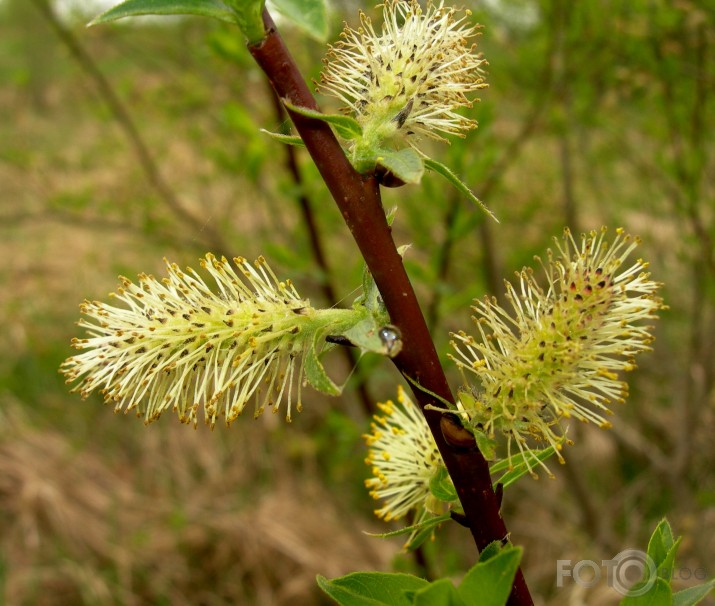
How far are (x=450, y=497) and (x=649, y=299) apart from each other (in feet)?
1.12

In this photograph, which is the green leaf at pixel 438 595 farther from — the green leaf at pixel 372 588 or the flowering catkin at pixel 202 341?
the flowering catkin at pixel 202 341

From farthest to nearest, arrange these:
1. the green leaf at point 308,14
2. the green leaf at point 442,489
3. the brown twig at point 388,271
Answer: the green leaf at point 442,489 → the brown twig at point 388,271 → the green leaf at point 308,14

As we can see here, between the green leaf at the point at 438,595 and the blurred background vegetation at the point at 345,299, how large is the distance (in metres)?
1.22

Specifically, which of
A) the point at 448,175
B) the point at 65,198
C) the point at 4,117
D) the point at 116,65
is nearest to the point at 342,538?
the point at 65,198

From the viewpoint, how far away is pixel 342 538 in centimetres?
374

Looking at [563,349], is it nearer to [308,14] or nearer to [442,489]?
[442,489]

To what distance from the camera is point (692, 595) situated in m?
0.84

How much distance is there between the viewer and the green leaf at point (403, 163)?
2.54 ft

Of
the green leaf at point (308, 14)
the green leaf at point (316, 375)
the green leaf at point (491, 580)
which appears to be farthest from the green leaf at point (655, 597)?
the green leaf at point (308, 14)

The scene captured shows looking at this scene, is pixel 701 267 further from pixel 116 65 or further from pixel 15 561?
pixel 116 65

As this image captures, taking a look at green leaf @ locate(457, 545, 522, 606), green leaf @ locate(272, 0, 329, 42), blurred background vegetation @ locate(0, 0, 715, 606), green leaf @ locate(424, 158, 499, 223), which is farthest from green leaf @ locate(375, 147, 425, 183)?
blurred background vegetation @ locate(0, 0, 715, 606)

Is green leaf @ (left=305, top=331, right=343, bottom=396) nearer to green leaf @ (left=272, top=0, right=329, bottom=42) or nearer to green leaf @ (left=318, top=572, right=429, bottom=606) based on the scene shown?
green leaf @ (left=318, top=572, right=429, bottom=606)

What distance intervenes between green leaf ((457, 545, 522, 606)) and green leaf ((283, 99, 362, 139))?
0.47 m

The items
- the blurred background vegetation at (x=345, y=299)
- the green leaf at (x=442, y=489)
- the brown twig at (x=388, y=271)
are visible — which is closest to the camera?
the brown twig at (x=388, y=271)
